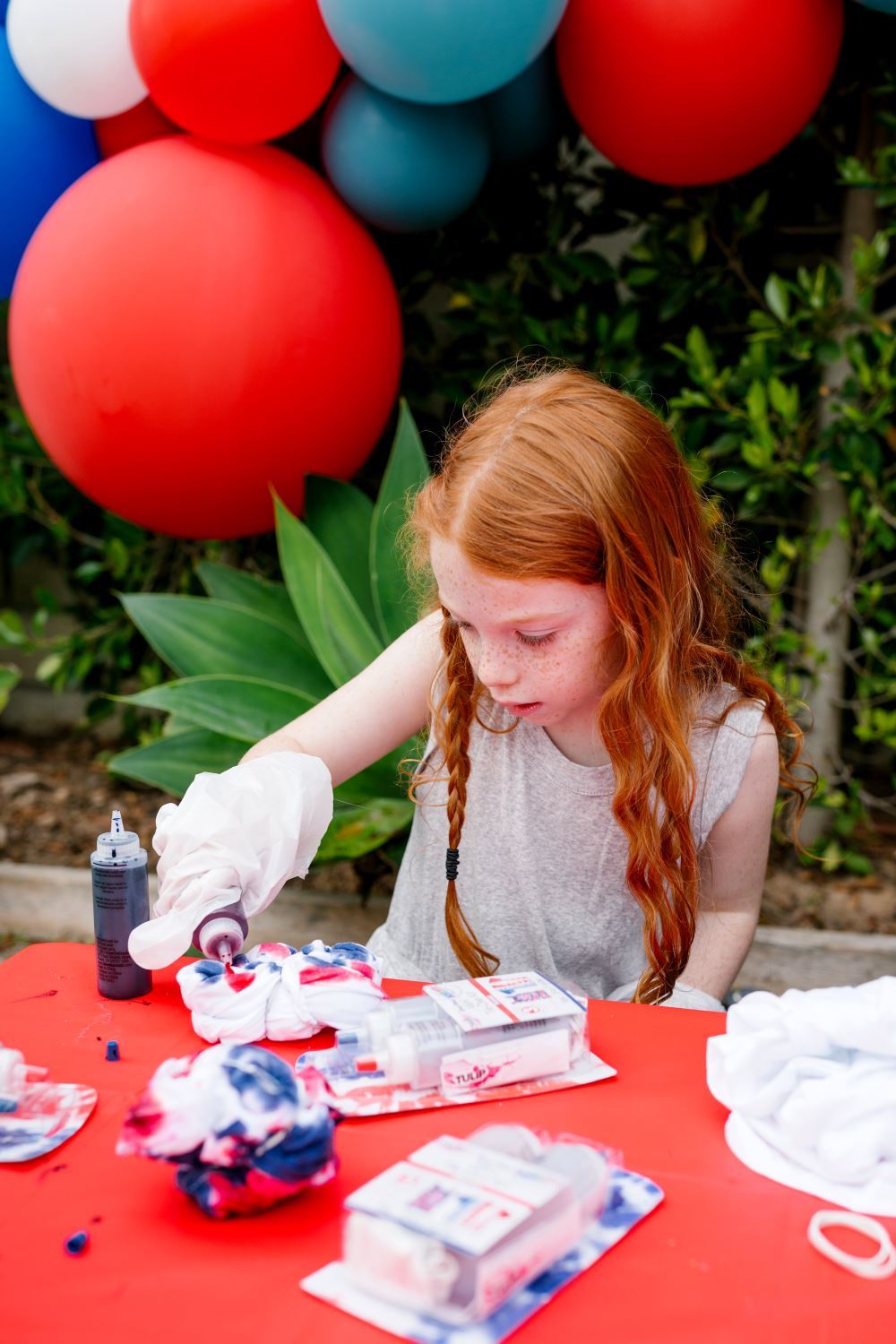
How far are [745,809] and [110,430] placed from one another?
1208 millimetres

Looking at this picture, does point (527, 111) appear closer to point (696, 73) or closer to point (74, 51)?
point (696, 73)

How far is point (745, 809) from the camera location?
1420mm

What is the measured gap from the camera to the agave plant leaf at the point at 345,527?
2.21 m

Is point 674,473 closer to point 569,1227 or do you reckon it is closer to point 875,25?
point 569,1227

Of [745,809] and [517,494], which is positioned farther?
[745,809]

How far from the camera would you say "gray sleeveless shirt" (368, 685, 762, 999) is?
4.88 ft

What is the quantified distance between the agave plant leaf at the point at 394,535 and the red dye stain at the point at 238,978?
1.15 m

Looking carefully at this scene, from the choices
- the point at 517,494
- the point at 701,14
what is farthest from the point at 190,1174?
the point at 701,14

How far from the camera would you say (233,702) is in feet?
6.81

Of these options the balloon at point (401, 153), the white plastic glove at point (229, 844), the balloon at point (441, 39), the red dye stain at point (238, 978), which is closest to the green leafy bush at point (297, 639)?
the balloon at point (401, 153)

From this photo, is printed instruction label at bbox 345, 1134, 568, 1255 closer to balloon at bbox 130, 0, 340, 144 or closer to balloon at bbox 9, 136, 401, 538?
balloon at bbox 9, 136, 401, 538

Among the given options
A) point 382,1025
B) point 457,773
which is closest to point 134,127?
point 457,773

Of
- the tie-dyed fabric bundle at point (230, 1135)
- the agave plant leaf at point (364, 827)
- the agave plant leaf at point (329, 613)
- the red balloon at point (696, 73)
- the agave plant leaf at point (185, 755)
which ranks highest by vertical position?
the red balloon at point (696, 73)

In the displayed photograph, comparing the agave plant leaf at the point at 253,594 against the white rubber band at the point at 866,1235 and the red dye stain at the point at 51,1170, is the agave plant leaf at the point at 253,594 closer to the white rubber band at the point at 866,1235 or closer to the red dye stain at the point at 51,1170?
the red dye stain at the point at 51,1170
